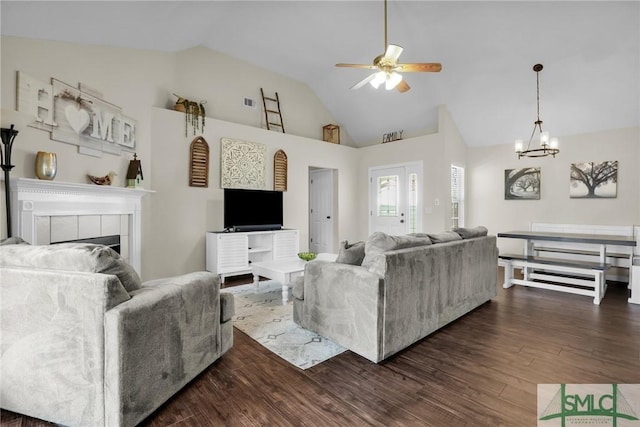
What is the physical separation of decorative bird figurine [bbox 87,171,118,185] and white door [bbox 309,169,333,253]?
14.0 ft

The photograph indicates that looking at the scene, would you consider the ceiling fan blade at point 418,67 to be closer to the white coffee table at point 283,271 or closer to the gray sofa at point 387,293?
the gray sofa at point 387,293

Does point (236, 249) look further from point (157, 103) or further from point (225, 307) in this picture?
point (225, 307)

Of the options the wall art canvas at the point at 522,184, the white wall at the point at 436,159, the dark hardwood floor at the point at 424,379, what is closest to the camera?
the dark hardwood floor at the point at 424,379

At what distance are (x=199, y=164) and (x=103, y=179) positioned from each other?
59.0 inches

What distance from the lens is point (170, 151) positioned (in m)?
4.55

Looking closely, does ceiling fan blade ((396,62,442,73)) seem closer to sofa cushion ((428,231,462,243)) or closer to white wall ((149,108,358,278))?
sofa cushion ((428,231,462,243))

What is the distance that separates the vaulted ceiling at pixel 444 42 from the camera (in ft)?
11.5

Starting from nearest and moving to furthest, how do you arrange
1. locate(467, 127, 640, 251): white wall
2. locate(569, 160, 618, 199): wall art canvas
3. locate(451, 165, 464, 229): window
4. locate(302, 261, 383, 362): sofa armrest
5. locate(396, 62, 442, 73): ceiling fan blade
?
locate(302, 261, 383, 362): sofa armrest
locate(396, 62, 442, 73): ceiling fan blade
locate(467, 127, 640, 251): white wall
locate(569, 160, 618, 199): wall art canvas
locate(451, 165, 464, 229): window

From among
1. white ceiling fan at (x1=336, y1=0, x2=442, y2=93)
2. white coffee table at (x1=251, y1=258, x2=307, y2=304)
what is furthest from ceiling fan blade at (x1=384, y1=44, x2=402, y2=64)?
white coffee table at (x1=251, y1=258, x2=307, y2=304)

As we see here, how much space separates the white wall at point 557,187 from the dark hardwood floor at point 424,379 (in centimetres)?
273

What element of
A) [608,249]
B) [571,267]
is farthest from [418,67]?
[608,249]

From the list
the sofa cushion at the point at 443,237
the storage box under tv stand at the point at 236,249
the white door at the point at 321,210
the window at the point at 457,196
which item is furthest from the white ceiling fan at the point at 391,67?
the white door at the point at 321,210

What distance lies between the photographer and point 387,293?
7.35ft

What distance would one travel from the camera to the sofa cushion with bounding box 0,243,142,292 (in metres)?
1.59
